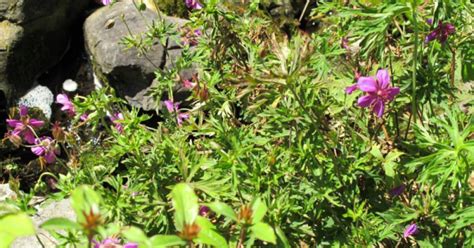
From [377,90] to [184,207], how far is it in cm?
104

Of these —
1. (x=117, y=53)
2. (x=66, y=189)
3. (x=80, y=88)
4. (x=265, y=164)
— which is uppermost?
(x=265, y=164)

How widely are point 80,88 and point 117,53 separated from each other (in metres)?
0.83

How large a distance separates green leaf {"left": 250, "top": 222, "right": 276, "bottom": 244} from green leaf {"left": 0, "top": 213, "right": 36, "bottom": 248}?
0.41 metres

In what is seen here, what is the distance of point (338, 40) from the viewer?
8.54ft

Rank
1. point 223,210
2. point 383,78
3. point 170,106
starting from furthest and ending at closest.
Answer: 1. point 170,106
2. point 383,78
3. point 223,210

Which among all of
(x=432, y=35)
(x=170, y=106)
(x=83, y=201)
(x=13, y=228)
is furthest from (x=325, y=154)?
(x=13, y=228)

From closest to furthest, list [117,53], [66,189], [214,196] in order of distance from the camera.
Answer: [214,196] < [66,189] < [117,53]

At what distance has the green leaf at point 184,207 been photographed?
41.2 inches

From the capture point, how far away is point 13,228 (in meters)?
0.95

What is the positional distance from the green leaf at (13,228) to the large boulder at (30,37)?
3.95 m

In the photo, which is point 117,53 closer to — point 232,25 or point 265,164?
point 232,25

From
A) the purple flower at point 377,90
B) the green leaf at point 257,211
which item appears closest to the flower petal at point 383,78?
the purple flower at point 377,90

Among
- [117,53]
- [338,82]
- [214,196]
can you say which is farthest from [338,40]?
[117,53]

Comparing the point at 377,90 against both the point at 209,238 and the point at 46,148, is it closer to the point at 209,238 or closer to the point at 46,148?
the point at 209,238
